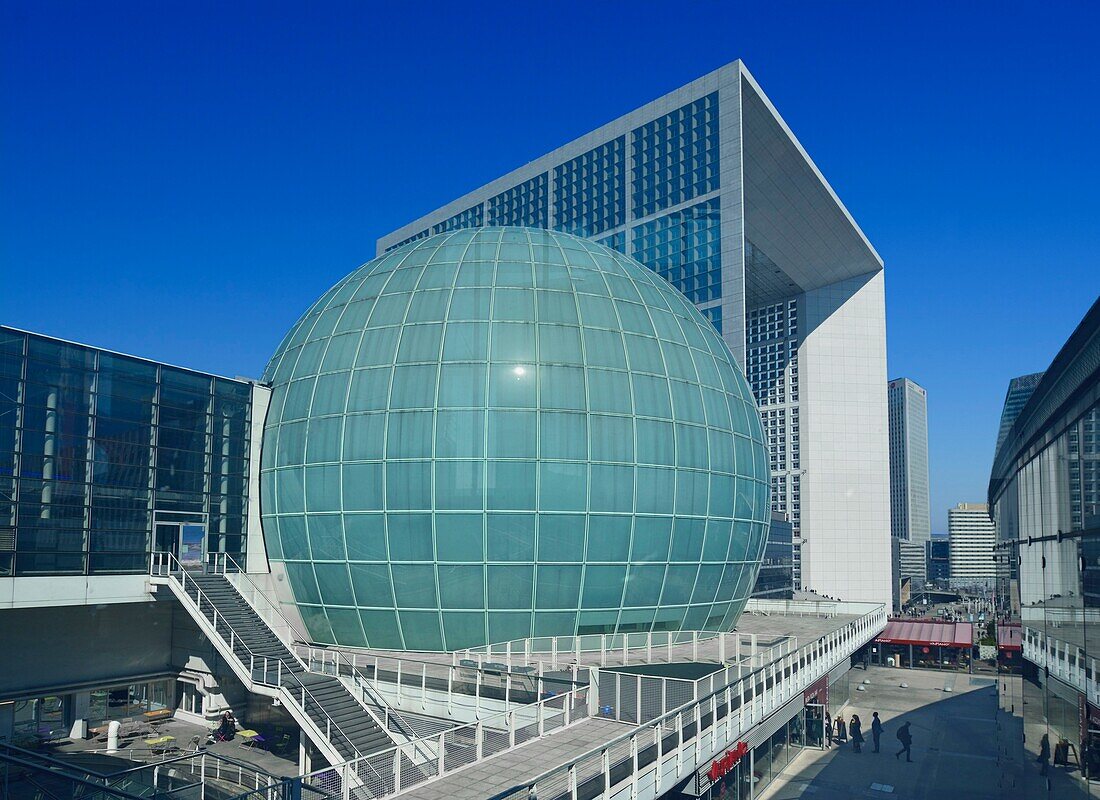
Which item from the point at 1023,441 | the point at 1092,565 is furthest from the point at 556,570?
the point at 1023,441

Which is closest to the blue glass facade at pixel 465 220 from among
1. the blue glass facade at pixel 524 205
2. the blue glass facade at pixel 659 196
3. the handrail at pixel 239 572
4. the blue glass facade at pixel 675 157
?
the blue glass facade at pixel 524 205

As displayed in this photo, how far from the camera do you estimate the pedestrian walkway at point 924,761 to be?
82.5 feet

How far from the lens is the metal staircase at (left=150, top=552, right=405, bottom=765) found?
2075 centimetres

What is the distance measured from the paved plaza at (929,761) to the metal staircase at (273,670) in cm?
1146

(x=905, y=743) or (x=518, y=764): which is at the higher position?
(x=518, y=764)

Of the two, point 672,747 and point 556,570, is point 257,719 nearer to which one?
point 556,570

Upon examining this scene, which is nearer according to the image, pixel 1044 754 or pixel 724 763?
pixel 724 763

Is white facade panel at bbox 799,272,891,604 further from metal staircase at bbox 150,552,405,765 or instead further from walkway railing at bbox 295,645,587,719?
metal staircase at bbox 150,552,405,765

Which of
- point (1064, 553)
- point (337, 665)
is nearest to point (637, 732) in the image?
point (337, 665)

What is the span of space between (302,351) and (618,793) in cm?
2000

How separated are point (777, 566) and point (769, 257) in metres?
24.3

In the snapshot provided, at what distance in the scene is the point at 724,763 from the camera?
751 inches

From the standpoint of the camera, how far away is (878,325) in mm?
76812

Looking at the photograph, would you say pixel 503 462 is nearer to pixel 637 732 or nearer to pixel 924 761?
pixel 637 732
